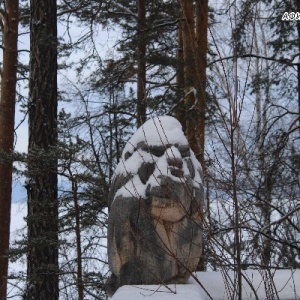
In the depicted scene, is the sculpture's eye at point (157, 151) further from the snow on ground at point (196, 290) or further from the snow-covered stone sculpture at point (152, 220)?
the snow on ground at point (196, 290)

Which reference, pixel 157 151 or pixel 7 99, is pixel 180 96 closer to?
pixel 7 99

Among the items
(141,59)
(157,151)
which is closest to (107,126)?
(141,59)

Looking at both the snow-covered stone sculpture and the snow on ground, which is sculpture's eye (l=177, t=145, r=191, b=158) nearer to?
the snow-covered stone sculpture

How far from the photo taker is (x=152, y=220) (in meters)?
4.99

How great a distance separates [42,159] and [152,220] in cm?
313

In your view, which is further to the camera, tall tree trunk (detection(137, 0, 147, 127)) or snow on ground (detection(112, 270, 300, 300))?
tall tree trunk (detection(137, 0, 147, 127))

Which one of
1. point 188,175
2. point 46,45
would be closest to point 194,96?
point 46,45

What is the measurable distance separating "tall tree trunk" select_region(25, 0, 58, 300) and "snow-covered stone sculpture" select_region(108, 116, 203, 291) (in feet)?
8.77

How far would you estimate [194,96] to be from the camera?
1035cm

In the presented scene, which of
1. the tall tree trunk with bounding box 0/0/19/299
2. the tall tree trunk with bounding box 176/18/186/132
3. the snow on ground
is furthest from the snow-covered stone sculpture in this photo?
the tall tree trunk with bounding box 0/0/19/299

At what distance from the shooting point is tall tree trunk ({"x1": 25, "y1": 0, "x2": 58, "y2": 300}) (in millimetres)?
8008

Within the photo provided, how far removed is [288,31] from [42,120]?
683cm

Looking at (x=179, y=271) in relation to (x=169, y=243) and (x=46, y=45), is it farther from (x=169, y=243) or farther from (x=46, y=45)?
(x=46, y=45)

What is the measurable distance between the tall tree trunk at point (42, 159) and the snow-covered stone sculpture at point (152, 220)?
105 inches
